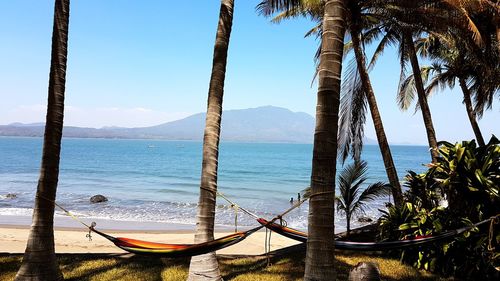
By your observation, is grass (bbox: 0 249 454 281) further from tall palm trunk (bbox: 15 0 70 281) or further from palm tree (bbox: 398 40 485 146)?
palm tree (bbox: 398 40 485 146)

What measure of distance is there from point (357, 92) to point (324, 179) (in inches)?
261

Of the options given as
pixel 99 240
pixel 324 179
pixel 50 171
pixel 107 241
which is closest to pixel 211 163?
pixel 50 171

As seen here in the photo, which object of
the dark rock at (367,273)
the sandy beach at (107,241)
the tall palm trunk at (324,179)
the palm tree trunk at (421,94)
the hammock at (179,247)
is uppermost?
the palm tree trunk at (421,94)

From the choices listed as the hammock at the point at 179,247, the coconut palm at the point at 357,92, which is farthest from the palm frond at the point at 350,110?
the hammock at the point at 179,247

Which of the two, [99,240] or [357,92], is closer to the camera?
[357,92]

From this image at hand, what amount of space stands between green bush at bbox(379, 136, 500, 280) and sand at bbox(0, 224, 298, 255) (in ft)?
11.6

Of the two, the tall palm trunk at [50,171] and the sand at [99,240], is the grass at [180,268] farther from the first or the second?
the sand at [99,240]

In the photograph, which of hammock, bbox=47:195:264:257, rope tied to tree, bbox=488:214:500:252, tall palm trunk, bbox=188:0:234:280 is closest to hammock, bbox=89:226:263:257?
Result: hammock, bbox=47:195:264:257

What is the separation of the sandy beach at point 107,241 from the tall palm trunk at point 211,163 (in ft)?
9.23

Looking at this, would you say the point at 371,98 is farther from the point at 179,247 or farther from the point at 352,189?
the point at 179,247

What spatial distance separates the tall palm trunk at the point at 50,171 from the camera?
4.24 m

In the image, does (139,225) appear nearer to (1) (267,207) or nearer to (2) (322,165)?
(1) (267,207)

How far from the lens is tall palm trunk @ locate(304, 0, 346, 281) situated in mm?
2699

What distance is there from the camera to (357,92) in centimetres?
893
